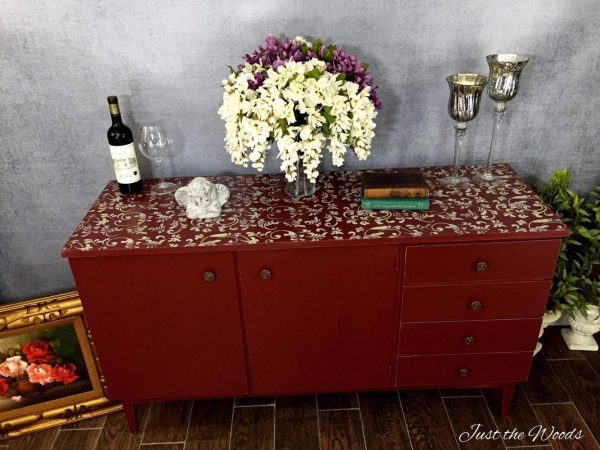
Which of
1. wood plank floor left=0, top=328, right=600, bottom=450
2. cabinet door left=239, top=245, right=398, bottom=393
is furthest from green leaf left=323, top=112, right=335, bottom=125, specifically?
wood plank floor left=0, top=328, right=600, bottom=450

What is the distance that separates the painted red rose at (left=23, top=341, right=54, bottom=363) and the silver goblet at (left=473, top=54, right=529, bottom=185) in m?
1.65

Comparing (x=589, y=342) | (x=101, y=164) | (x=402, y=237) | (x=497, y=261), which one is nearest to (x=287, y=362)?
(x=402, y=237)

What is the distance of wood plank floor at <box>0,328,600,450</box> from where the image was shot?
1753 millimetres

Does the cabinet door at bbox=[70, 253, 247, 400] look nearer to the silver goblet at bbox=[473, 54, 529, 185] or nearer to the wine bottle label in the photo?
the wine bottle label

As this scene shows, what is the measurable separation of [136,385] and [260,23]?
4.15ft

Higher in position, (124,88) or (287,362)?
→ (124,88)

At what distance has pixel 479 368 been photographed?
1.70 metres

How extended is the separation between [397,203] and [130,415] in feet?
3.86

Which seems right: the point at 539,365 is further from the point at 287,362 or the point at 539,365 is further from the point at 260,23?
the point at 260,23

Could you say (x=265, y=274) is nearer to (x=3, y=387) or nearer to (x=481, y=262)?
(x=481, y=262)

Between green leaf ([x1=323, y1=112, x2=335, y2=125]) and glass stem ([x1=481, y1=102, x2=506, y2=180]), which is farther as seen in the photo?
glass stem ([x1=481, y1=102, x2=506, y2=180])

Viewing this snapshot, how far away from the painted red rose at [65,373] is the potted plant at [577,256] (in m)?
1.83

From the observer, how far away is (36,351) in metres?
1.84

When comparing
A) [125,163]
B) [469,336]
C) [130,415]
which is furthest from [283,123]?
[130,415]
